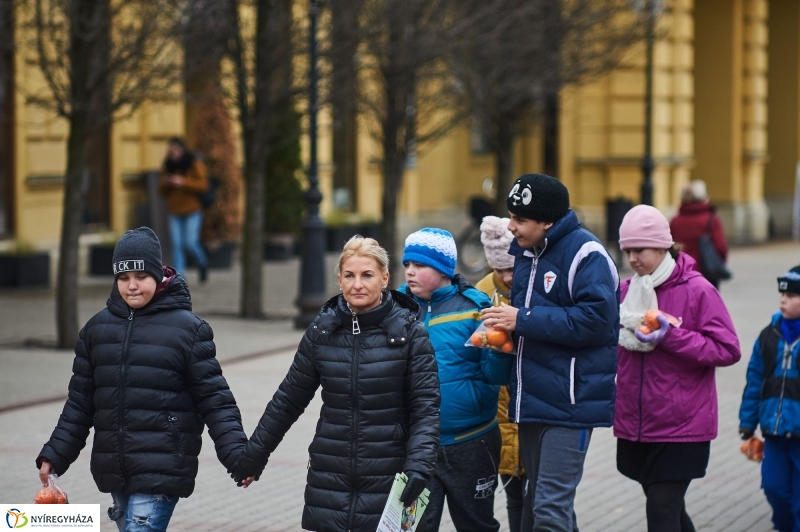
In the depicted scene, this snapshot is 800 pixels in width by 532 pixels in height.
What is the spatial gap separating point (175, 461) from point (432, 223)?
24.8 meters

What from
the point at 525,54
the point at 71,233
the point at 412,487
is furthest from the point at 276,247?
the point at 412,487

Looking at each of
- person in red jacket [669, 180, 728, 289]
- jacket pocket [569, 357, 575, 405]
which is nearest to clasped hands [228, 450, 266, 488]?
jacket pocket [569, 357, 575, 405]

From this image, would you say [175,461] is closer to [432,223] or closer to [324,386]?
[324,386]

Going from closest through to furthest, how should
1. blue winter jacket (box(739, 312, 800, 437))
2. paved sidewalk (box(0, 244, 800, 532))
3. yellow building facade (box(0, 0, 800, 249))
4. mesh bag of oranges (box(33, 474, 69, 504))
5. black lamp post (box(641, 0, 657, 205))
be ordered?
mesh bag of oranges (box(33, 474, 69, 504)) < blue winter jacket (box(739, 312, 800, 437)) < paved sidewalk (box(0, 244, 800, 532)) < yellow building facade (box(0, 0, 800, 249)) < black lamp post (box(641, 0, 657, 205))

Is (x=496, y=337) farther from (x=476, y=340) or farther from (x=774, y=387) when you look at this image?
(x=774, y=387)

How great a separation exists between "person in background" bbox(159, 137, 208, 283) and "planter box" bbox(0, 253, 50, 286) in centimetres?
173

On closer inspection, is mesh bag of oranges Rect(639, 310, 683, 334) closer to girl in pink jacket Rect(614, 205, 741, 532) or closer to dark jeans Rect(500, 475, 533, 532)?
girl in pink jacket Rect(614, 205, 741, 532)

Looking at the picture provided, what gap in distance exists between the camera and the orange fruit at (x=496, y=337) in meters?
5.20

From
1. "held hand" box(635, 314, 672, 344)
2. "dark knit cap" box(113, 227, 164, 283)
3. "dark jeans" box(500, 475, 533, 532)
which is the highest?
"dark knit cap" box(113, 227, 164, 283)

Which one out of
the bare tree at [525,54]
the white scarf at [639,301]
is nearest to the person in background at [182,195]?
the bare tree at [525,54]

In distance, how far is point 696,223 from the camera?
43.8 ft

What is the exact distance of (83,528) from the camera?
4.33m

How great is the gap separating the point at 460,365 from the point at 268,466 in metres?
3.20

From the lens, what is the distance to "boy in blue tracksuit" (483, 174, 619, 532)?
17.0ft
